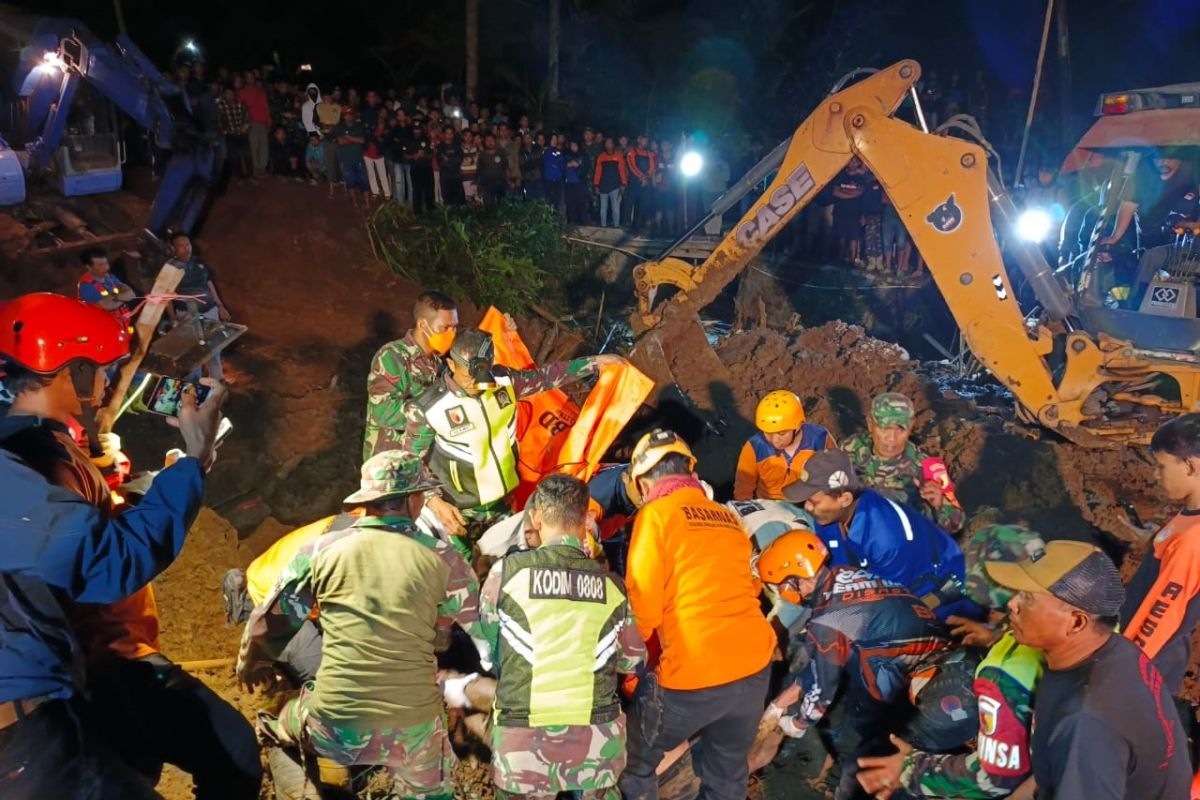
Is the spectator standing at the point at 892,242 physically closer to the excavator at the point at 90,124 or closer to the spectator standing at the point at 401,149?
the spectator standing at the point at 401,149

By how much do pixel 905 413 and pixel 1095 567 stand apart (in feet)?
9.72

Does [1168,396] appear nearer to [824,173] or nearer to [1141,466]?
[1141,466]

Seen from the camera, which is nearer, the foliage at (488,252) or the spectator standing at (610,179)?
the foliage at (488,252)

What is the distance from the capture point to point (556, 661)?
10.6 feet

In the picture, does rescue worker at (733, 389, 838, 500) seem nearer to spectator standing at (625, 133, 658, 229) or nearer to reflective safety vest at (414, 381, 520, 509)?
reflective safety vest at (414, 381, 520, 509)

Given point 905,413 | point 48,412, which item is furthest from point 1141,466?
point 48,412

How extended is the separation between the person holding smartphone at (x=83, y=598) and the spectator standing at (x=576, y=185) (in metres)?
13.0

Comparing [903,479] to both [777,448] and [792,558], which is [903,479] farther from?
[792,558]

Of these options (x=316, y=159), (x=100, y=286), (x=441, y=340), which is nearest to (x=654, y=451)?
(x=441, y=340)

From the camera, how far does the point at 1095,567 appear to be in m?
2.48

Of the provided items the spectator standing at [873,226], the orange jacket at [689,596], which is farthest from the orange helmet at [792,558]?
the spectator standing at [873,226]

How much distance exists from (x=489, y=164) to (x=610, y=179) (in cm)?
239

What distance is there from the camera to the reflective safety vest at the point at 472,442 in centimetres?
514

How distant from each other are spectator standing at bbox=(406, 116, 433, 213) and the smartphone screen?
39.6ft
